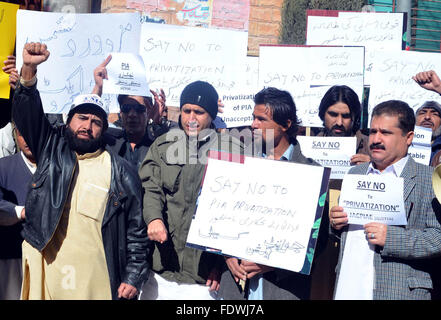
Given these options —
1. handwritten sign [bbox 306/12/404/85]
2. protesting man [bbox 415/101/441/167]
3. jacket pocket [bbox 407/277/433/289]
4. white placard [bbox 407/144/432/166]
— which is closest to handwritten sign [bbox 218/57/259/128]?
handwritten sign [bbox 306/12/404/85]

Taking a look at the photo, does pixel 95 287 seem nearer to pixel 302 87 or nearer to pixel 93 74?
pixel 93 74

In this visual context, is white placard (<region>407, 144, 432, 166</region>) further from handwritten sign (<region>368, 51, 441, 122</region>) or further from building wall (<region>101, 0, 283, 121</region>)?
building wall (<region>101, 0, 283, 121</region>)

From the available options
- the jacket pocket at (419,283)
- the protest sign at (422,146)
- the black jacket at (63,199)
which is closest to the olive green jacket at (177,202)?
the black jacket at (63,199)

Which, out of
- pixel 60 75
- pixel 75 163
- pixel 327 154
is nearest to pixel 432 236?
pixel 327 154

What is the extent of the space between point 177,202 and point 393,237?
1.35 m

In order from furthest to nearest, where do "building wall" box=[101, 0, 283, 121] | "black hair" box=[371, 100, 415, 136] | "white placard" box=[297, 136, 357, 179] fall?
1. "building wall" box=[101, 0, 283, 121]
2. "white placard" box=[297, 136, 357, 179]
3. "black hair" box=[371, 100, 415, 136]

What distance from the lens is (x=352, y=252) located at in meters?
3.63

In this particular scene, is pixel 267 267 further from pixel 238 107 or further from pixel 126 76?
pixel 126 76

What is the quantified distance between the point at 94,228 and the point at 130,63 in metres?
1.74

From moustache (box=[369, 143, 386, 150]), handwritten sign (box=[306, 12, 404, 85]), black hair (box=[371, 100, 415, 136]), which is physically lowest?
moustache (box=[369, 143, 386, 150])

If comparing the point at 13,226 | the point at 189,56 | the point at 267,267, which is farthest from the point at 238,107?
the point at 13,226

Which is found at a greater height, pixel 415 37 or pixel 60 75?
pixel 415 37

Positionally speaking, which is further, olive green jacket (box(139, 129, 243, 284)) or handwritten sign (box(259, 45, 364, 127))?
handwritten sign (box(259, 45, 364, 127))

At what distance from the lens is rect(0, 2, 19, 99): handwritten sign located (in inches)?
193
